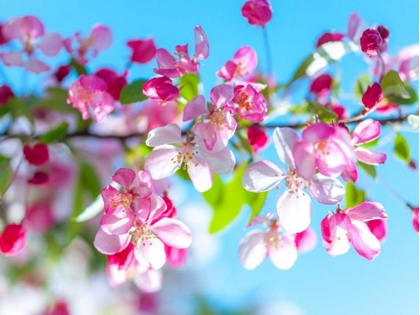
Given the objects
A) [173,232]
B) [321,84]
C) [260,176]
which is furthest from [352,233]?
[321,84]

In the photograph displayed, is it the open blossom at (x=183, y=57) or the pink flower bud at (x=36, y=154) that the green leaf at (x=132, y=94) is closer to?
the open blossom at (x=183, y=57)

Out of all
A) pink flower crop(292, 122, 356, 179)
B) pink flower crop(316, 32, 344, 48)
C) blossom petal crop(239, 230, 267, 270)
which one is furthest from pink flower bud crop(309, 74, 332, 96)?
pink flower crop(292, 122, 356, 179)

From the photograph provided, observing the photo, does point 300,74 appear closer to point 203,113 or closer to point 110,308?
point 203,113

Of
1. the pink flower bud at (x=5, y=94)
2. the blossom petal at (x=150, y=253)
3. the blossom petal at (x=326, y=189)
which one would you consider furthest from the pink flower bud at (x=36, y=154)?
the blossom petal at (x=326, y=189)

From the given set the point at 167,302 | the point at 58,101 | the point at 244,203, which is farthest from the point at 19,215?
the point at 167,302

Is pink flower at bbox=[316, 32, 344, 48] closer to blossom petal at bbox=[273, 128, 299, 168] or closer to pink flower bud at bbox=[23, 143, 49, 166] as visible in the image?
blossom petal at bbox=[273, 128, 299, 168]
